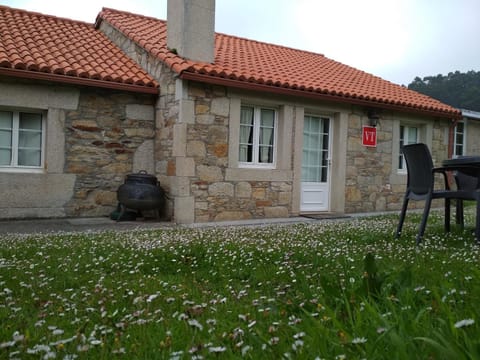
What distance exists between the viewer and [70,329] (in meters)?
2.43

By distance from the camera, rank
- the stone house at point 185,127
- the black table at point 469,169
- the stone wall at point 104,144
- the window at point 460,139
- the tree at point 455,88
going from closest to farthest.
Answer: the black table at point 469,169 → the stone house at point 185,127 → the stone wall at point 104,144 → the window at point 460,139 → the tree at point 455,88

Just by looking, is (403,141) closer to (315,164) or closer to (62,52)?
(315,164)

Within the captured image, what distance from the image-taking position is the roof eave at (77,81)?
7423 mm

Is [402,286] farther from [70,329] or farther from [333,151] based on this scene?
[333,151]

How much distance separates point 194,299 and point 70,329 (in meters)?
0.84

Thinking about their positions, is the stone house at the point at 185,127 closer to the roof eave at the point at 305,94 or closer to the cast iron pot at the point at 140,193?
the roof eave at the point at 305,94

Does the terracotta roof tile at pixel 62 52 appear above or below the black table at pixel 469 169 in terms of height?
above

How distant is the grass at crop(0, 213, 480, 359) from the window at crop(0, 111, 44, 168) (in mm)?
3109

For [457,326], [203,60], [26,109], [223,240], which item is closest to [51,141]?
[26,109]

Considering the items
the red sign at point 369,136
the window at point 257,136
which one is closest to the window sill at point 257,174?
the window at point 257,136

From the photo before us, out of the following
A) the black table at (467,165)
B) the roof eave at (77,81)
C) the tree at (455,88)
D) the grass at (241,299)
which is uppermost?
the tree at (455,88)

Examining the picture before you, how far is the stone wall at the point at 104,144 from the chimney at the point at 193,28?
124 cm

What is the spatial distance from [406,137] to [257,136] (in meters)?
4.49

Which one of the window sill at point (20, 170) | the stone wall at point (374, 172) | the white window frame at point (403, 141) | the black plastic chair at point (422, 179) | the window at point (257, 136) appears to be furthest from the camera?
the white window frame at point (403, 141)
